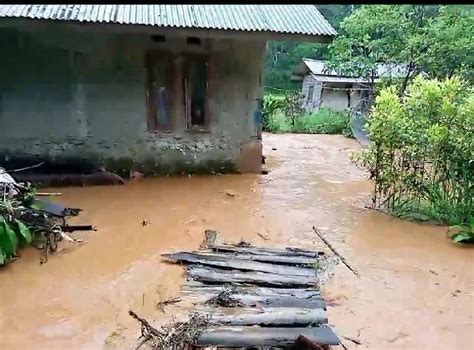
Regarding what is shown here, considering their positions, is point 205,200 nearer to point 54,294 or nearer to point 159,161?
point 159,161

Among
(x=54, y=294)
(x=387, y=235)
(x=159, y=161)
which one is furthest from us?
(x=159, y=161)

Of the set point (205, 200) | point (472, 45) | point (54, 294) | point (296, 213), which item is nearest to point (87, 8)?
point (205, 200)

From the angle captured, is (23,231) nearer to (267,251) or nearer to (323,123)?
(267,251)

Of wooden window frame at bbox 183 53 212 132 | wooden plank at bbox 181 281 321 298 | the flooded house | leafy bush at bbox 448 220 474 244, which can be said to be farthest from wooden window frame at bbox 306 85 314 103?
wooden plank at bbox 181 281 321 298

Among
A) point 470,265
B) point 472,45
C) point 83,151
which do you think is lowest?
point 470,265

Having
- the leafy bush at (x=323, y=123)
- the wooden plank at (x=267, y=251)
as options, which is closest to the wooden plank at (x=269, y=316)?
the wooden plank at (x=267, y=251)

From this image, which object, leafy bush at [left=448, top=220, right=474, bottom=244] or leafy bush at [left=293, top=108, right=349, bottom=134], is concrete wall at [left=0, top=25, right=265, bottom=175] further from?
leafy bush at [left=293, top=108, right=349, bottom=134]

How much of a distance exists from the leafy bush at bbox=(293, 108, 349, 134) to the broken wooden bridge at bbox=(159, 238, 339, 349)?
12.0m

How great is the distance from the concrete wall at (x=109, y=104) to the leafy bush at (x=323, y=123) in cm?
842

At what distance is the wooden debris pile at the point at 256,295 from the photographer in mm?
3797

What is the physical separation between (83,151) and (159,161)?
52.0 inches

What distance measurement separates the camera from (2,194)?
5.58 metres

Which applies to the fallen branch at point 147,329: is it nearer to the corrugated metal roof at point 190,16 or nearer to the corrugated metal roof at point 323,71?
the corrugated metal roof at point 190,16

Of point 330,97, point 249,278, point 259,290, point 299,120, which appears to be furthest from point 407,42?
point 259,290
